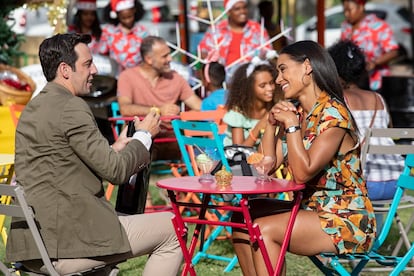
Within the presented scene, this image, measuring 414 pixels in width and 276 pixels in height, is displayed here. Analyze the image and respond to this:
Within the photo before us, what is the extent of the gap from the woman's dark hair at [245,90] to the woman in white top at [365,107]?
0.44 metres

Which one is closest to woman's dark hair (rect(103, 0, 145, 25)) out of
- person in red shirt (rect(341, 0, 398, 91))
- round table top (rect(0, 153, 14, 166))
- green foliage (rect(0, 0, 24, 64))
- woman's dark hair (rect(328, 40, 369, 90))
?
green foliage (rect(0, 0, 24, 64))

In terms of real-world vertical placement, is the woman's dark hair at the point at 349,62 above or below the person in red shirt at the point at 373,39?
above

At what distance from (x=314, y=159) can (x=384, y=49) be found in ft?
18.6

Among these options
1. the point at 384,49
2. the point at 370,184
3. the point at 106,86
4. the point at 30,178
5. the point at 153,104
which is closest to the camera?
the point at 30,178

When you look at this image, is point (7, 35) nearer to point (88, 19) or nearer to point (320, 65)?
point (88, 19)

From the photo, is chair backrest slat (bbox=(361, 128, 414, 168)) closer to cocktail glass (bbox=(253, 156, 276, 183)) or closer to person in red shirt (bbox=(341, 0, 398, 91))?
cocktail glass (bbox=(253, 156, 276, 183))

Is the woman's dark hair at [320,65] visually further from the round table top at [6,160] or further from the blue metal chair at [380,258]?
the round table top at [6,160]

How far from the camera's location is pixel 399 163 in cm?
536

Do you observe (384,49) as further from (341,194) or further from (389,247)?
(341,194)

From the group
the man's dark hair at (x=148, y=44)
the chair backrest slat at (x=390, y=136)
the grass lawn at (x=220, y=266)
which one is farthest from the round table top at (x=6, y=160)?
the man's dark hair at (x=148, y=44)

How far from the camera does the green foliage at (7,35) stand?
29.2 feet

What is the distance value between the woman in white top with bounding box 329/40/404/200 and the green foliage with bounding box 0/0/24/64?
4.23 meters

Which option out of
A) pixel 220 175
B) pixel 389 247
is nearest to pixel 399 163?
pixel 389 247

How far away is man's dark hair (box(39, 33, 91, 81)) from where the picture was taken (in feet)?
11.8
